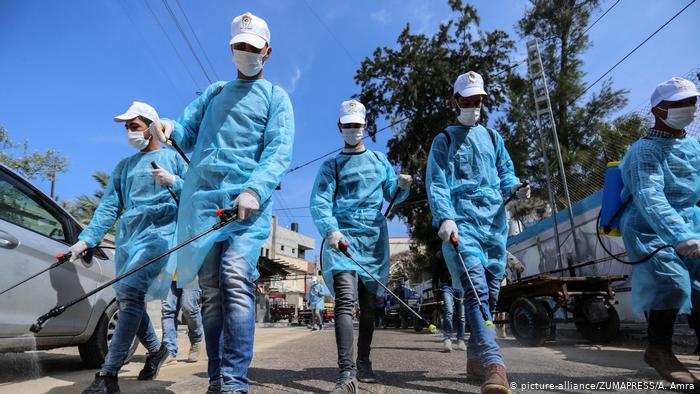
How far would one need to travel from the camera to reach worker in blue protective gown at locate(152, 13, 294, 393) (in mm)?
2352

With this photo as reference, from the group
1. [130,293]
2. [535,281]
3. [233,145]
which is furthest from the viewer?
[535,281]

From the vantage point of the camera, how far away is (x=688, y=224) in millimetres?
3131

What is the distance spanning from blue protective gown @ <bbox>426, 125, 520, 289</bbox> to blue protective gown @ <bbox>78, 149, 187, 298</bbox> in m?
1.87

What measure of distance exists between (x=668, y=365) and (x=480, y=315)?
4.06 feet

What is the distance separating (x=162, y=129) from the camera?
2.69m

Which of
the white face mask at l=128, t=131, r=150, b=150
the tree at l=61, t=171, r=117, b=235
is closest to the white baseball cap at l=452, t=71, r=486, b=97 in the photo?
the white face mask at l=128, t=131, r=150, b=150

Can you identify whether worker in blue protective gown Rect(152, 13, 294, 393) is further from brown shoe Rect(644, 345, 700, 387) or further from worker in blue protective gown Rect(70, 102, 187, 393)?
brown shoe Rect(644, 345, 700, 387)

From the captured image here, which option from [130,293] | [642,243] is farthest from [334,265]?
[642,243]

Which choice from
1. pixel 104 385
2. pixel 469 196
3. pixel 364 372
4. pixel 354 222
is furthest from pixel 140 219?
pixel 469 196

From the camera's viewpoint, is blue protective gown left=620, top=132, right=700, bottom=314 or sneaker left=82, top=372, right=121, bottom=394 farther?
blue protective gown left=620, top=132, right=700, bottom=314

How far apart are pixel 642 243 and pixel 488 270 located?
106 centimetres

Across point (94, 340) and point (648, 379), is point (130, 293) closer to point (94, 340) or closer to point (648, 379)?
point (94, 340)

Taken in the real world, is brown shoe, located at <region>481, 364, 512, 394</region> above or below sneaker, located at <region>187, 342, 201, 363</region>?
above

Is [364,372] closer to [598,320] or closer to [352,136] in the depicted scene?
[352,136]
